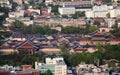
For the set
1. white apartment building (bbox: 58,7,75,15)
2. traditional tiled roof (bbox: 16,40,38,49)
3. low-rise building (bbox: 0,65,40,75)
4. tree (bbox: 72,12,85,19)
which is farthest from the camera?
Answer: white apartment building (bbox: 58,7,75,15)

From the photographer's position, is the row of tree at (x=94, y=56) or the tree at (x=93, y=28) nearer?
the row of tree at (x=94, y=56)

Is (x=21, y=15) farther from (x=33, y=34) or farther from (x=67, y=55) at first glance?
(x=67, y=55)

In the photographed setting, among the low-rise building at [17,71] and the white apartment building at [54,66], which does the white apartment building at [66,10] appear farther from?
the low-rise building at [17,71]

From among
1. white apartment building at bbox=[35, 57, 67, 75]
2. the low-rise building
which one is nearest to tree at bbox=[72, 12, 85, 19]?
white apartment building at bbox=[35, 57, 67, 75]

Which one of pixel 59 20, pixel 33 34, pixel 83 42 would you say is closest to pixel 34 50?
pixel 83 42

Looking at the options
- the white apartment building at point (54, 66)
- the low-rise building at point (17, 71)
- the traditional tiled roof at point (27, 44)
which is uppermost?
the low-rise building at point (17, 71)

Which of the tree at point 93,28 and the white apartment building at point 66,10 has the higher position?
the tree at point 93,28


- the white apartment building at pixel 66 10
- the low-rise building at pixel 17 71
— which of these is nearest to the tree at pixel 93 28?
the white apartment building at pixel 66 10

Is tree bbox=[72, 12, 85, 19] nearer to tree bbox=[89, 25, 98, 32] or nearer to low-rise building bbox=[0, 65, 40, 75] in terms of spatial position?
tree bbox=[89, 25, 98, 32]

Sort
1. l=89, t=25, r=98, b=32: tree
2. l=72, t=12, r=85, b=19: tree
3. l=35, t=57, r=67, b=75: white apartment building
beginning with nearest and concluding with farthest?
l=35, t=57, r=67, b=75: white apartment building → l=89, t=25, r=98, b=32: tree → l=72, t=12, r=85, b=19: tree
